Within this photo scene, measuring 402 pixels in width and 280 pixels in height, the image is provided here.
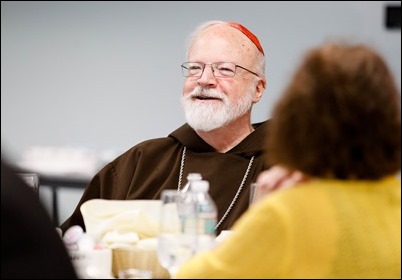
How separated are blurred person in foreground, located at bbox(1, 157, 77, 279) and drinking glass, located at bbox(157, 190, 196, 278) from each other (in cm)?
65

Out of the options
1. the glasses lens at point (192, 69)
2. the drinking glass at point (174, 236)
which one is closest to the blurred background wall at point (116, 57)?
the glasses lens at point (192, 69)

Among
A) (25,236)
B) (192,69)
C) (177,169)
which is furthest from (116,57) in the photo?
(25,236)

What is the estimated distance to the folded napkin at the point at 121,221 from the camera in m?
2.74

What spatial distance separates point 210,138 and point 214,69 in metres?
0.28

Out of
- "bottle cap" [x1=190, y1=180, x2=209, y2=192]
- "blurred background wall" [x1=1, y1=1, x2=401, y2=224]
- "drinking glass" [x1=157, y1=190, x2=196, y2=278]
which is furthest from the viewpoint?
"blurred background wall" [x1=1, y1=1, x2=401, y2=224]

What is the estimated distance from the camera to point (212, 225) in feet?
8.59

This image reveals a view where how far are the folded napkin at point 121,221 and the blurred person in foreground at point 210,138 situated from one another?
3.28 ft

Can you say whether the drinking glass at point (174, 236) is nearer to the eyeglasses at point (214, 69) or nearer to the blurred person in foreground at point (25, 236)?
the blurred person in foreground at point (25, 236)

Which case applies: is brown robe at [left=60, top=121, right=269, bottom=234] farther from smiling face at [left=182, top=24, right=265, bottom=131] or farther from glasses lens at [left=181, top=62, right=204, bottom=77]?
glasses lens at [left=181, top=62, right=204, bottom=77]

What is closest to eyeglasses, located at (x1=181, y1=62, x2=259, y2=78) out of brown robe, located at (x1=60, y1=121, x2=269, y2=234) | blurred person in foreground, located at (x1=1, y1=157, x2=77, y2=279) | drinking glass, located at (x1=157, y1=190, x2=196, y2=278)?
brown robe, located at (x1=60, y1=121, x2=269, y2=234)

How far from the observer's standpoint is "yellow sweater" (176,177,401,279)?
2062 millimetres

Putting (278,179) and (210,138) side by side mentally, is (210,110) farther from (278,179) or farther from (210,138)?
(278,179)

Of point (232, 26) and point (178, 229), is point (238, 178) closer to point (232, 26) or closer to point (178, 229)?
point (232, 26)

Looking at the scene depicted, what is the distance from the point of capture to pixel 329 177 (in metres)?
2.14
